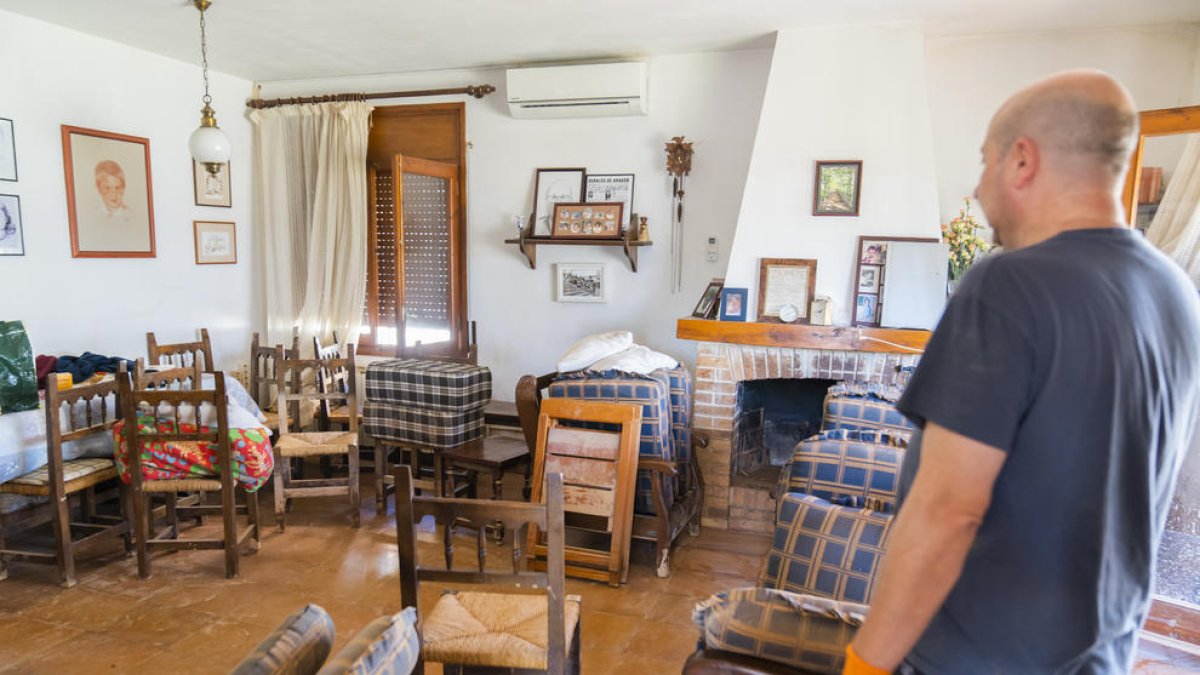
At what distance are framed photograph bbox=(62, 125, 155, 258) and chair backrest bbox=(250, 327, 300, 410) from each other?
2.87 ft

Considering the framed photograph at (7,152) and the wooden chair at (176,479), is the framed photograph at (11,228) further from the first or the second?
the wooden chair at (176,479)

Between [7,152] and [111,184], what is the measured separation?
540 millimetres

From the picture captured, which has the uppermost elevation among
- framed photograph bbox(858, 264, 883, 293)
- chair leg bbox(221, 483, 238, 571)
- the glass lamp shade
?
the glass lamp shade

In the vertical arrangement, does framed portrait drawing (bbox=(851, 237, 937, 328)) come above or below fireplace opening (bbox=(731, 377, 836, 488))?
above

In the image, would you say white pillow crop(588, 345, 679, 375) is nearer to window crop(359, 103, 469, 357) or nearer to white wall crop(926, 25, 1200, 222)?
window crop(359, 103, 469, 357)

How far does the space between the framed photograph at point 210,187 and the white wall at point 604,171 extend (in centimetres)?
72

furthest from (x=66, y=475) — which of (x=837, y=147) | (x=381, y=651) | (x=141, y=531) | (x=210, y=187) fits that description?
(x=837, y=147)

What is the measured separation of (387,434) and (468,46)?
230cm

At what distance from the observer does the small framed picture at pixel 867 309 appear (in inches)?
141

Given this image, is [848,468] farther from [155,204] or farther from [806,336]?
[155,204]

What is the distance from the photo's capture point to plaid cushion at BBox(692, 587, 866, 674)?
1.20 metres

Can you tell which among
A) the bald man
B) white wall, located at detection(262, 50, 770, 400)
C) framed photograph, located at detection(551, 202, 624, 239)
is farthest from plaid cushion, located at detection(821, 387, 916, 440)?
framed photograph, located at detection(551, 202, 624, 239)

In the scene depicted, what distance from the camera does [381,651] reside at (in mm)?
1105

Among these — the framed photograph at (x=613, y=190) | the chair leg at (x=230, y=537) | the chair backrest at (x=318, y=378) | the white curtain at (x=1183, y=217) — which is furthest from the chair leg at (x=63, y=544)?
the white curtain at (x=1183, y=217)
